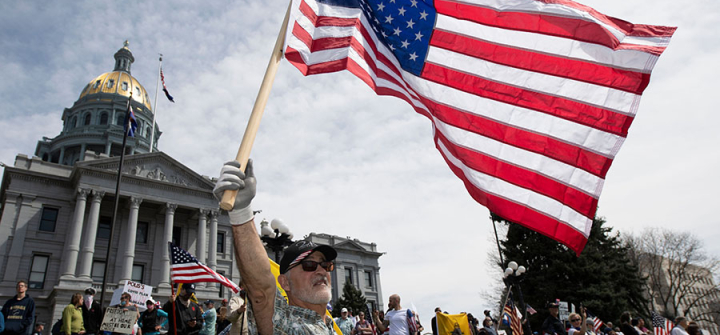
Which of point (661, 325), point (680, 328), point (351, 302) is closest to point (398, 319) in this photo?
point (680, 328)

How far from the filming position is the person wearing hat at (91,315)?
36.5 feet

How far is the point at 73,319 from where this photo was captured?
10492mm

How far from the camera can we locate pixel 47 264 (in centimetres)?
3419

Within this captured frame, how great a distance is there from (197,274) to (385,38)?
735cm

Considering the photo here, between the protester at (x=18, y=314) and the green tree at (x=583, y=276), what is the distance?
2387 cm

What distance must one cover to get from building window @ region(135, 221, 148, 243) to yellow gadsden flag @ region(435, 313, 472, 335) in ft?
112

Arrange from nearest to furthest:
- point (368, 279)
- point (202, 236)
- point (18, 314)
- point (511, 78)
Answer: point (511, 78), point (18, 314), point (202, 236), point (368, 279)

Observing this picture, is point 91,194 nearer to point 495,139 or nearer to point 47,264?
point 47,264

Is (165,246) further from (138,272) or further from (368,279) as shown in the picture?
(368,279)

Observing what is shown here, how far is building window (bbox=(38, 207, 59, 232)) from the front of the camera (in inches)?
1387

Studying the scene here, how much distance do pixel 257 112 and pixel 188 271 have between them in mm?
8357

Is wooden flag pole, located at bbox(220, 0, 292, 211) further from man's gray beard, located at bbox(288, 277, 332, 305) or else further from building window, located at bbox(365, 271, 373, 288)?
building window, located at bbox(365, 271, 373, 288)

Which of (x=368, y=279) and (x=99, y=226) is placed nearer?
(x=99, y=226)

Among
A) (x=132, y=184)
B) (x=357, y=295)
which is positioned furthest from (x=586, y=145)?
(x=357, y=295)
